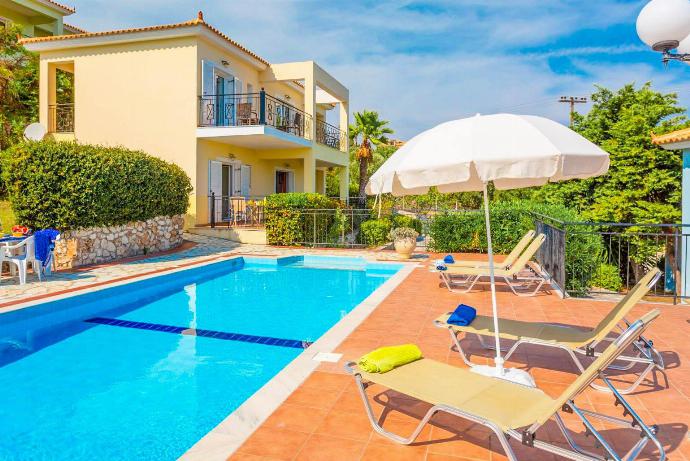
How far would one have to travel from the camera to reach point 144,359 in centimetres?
608

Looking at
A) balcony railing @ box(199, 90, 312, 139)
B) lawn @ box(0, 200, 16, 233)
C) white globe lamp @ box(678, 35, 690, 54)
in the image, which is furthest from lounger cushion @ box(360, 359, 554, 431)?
balcony railing @ box(199, 90, 312, 139)

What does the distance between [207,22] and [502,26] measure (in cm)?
1048

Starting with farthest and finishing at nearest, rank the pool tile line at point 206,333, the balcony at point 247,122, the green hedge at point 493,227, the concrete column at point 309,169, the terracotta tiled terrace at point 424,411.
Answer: the concrete column at point 309,169, the balcony at point 247,122, the green hedge at point 493,227, the pool tile line at point 206,333, the terracotta tiled terrace at point 424,411

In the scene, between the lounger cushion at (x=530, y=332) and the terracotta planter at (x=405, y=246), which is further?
the terracotta planter at (x=405, y=246)

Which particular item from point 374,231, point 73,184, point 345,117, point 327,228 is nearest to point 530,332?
point 73,184

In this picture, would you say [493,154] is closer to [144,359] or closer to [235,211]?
[144,359]

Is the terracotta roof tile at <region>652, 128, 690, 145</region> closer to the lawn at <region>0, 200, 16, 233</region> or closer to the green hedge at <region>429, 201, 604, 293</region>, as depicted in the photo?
the green hedge at <region>429, 201, 604, 293</region>

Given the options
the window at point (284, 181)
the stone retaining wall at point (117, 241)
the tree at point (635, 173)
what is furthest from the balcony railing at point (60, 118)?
the tree at point (635, 173)

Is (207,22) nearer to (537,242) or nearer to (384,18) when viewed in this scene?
(384,18)

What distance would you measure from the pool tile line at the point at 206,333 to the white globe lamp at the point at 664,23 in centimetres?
513

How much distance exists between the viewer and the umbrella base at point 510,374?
4172 mm

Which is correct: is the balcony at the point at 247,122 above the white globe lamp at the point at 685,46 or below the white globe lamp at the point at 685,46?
above

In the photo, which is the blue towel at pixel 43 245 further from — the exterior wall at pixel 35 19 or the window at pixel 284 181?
the exterior wall at pixel 35 19

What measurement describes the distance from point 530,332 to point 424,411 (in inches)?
59.6
